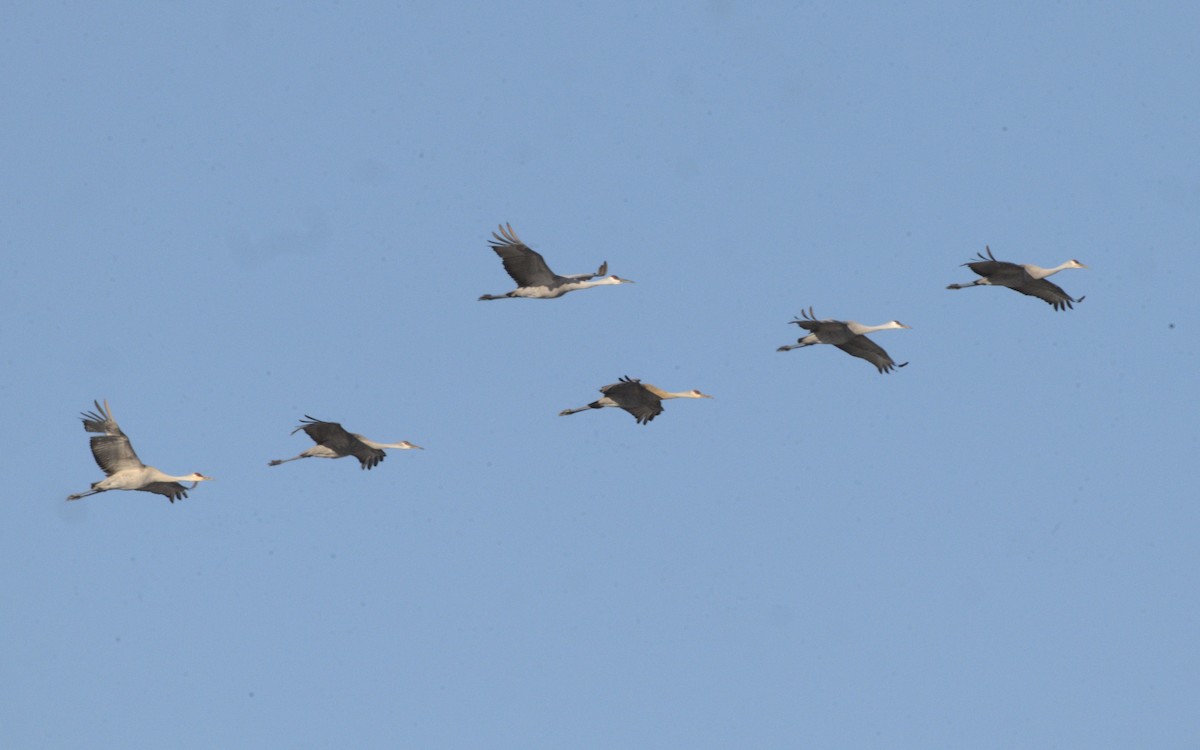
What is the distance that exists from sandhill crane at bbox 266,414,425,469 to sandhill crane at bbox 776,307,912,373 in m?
8.96

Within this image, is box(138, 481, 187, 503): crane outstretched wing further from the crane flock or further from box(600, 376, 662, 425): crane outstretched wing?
box(600, 376, 662, 425): crane outstretched wing

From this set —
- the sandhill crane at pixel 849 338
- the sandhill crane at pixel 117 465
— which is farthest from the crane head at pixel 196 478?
the sandhill crane at pixel 849 338

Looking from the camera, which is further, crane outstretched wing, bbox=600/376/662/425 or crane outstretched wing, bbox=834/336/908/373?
crane outstretched wing, bbox=834/336/908/373

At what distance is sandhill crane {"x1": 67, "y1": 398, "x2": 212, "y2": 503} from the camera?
36.5m

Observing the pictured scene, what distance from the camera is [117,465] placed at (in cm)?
3694

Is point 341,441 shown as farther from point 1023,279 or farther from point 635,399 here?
point 1023,279

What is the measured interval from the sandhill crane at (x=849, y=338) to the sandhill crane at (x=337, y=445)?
896cm

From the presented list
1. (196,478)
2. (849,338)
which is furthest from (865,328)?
(196,478)

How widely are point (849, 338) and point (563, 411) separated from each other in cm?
628

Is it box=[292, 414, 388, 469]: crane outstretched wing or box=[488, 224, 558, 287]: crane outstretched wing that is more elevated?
box=[488, 224, 558, 287]: crane outstretched wing

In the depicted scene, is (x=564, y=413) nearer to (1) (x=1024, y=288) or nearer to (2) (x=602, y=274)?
(2) (x=602, y=274)

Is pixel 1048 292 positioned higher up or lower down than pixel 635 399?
higher up

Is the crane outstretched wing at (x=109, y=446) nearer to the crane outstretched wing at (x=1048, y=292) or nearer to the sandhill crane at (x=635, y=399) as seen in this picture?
the sandhill crane at (x=635, y=399)

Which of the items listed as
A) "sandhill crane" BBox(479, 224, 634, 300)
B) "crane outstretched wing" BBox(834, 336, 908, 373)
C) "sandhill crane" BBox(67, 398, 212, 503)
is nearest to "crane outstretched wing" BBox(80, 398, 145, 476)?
"sandhill crane" BBox(67, 398, 212, 503)
